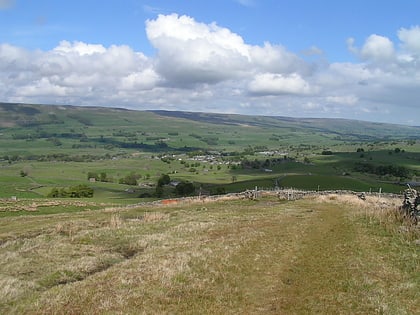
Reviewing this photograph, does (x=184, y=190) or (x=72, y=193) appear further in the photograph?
(x=184, y=190)

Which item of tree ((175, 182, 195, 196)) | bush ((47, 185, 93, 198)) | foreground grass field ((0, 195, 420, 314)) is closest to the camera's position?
foreground grass field ((0, 195, 420, 314))

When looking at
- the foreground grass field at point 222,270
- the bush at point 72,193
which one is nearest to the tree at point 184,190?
the bush at point 72,193

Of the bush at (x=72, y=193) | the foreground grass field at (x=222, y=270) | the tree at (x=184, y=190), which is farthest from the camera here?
the tree at (x=184, y=190)

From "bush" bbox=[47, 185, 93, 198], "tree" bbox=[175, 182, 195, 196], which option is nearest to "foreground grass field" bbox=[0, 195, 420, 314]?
"bush" bbox=[47, 185, 93, 198]

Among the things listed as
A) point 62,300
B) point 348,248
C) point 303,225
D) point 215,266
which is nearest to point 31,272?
point 62,300

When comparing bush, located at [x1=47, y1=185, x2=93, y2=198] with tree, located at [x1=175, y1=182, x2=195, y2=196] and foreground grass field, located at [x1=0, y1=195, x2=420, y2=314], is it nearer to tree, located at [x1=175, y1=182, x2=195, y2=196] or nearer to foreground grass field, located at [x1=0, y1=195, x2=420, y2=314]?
tree, located at [x1=175, y1=182, x2=195, y2=196]

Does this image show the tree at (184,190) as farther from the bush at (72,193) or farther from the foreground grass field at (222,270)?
the foreground grass field at (222,270)

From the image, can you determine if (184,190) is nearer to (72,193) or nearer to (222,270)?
(72,193)

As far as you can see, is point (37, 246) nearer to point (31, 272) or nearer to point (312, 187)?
point (31, 272)

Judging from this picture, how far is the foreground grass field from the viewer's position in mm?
16578

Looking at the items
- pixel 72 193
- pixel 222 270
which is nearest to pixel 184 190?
pixel 72 193

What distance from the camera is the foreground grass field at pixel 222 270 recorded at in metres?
16.6

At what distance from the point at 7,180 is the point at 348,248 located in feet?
635

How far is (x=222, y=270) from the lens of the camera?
20766mm
